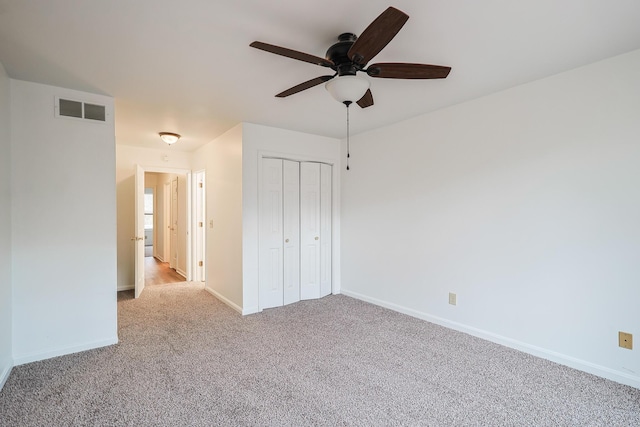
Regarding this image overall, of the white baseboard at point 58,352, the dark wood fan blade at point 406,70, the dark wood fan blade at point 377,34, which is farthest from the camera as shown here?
the white baseboard at point 58,352

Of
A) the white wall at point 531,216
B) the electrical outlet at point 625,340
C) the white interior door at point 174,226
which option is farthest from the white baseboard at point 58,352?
the electrical outlet at point 625,340

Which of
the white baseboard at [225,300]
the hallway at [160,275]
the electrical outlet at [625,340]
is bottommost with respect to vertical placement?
the hallway at [160,275]

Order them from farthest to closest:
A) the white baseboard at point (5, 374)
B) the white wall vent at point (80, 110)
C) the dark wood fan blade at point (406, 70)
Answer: the white wall vent at point (80, 110), the white baseboard at point (5, 374), the dark wood fan blade at point (406, 70)

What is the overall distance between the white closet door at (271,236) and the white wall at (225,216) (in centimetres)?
30

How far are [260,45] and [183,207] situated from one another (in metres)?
4.81

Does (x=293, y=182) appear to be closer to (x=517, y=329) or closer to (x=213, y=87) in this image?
(x=213, y=87)

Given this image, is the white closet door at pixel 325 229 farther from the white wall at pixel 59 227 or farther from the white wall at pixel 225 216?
the white wall at pixel 59 227

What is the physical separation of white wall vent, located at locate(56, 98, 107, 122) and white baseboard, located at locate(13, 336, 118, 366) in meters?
2.08

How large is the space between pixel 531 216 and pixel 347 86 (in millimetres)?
2031

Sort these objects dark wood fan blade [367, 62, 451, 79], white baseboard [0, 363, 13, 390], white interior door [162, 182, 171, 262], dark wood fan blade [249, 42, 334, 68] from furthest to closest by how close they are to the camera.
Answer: white interior door [162, 182, 171, 262]
white baseboard [0, 363, 13, 390]
dark wood fan blade [367, 62, 451, 79]
dark wood fan blade [249, 42, 334, 68]

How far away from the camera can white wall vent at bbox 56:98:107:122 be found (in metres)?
2.77

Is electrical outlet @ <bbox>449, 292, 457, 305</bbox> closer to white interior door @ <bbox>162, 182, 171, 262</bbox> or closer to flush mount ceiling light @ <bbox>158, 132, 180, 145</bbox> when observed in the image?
flush mount ceiling light @ <bbox>158, 132, 180, 145</bbox>

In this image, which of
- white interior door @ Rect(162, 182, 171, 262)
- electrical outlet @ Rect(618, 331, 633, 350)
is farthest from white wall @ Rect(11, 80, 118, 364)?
electrical outlet @ Rect(618, 331, 633, 350)

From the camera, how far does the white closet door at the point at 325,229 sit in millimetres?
4609
